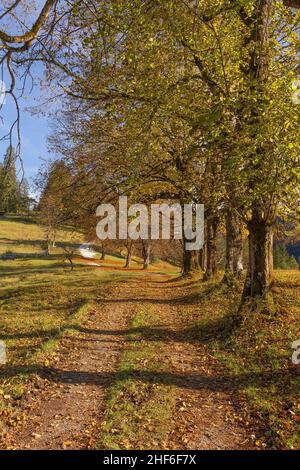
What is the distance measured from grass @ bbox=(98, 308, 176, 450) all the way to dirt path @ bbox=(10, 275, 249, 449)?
20 centimetres

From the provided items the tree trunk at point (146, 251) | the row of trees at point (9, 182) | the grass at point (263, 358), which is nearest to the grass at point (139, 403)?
the grass at point (263, 358)

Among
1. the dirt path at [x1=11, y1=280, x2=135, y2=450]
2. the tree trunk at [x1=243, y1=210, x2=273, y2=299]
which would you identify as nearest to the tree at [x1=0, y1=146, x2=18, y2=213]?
the dirt path at [x1=11, y1=280, x2=135, y2=450]

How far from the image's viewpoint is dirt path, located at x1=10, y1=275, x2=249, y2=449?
6820 millimetres

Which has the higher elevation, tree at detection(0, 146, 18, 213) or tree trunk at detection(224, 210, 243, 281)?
tree at detection(0, 146, 18, 213)

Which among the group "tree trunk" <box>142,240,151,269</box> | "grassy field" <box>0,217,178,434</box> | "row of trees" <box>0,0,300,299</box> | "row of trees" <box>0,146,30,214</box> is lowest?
"grassy field" <box>0,217,178,434</box>

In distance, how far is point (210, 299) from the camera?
19234 mm

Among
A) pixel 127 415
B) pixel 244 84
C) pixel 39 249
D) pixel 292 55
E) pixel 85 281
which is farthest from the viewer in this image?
pixel 39 249

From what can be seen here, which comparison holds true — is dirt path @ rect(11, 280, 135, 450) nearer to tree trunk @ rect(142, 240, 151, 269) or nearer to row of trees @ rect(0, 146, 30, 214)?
row of trees @ rect(0, 146, 30, 214)

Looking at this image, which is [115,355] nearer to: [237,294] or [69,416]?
[69,416]

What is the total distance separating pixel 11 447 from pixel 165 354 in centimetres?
556

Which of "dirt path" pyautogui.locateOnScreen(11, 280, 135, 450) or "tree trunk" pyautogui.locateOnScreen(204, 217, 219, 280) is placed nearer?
"dirt path" pyautogui.locateOnScreen(11, 280, 135, 450)

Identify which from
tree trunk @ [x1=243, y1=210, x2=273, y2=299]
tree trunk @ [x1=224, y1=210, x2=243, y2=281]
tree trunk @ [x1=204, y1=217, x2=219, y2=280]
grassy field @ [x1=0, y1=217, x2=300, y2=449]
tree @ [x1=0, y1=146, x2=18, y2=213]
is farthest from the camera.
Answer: tree trunk @ [x1=204, y1=217, x2=219, y2=280]

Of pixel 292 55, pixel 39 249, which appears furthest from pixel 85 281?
pixel 39 249

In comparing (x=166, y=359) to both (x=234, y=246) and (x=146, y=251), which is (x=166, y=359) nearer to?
(x=234, y=246)
